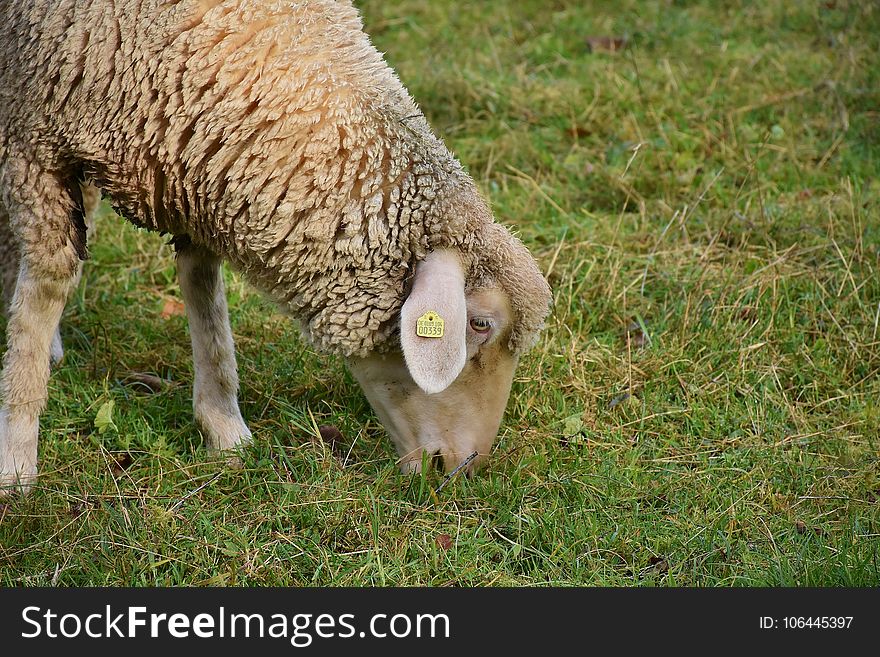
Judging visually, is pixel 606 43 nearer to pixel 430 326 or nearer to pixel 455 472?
pixel 455 472

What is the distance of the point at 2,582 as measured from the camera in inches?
119

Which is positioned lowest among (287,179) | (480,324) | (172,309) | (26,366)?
(172,309)

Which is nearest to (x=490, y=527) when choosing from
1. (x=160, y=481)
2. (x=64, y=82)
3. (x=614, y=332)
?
(x=160, y=481)

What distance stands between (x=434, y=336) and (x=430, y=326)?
0.03 m

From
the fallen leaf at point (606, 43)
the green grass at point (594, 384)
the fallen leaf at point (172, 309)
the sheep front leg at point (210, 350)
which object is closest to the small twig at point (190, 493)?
the green grass at point (594, 384)

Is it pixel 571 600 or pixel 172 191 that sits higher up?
pixel 172 191

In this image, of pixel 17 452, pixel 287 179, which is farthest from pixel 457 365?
pixel 17 452

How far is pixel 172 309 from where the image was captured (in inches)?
184

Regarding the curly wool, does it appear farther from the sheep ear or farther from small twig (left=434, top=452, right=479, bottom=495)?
small twig (left=434, top=452, right=479, bottom=495)

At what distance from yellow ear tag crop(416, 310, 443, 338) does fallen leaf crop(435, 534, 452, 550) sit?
Answer: 64 centimetres

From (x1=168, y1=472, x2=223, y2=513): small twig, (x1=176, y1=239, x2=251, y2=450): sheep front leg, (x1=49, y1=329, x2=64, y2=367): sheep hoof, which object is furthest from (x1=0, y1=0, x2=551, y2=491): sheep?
(x1=49, y1=329, x2=64, y2=367): sheep hoof

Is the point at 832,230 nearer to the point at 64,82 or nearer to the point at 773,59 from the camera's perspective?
the point at 773,59

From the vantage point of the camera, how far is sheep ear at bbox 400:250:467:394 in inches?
122

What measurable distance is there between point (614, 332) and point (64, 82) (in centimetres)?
237
